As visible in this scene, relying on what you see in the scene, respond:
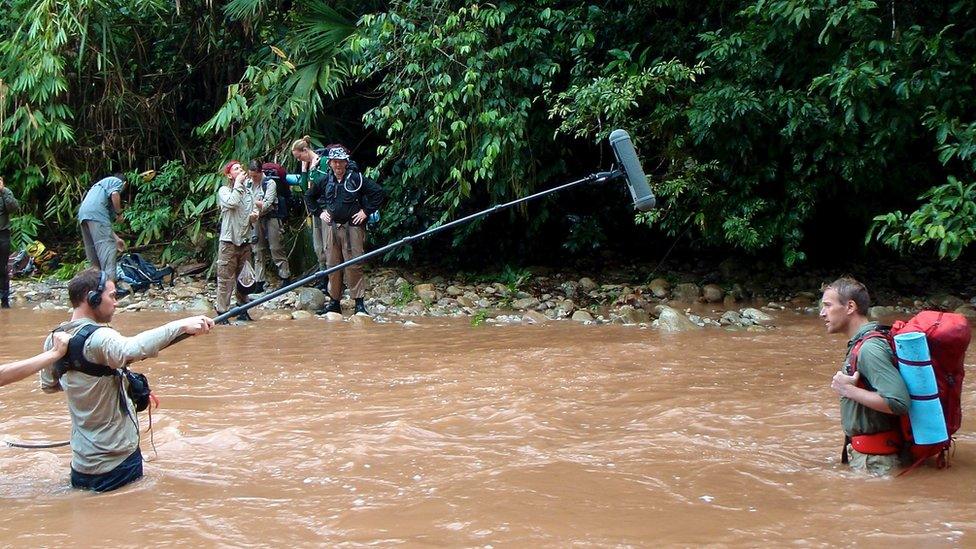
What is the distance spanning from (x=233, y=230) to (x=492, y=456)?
6.29 m

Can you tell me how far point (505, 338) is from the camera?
9.45 m

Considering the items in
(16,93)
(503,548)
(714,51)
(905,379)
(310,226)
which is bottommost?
(503,548)

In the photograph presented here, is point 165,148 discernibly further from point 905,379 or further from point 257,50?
point 905,379

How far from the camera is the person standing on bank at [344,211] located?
34.6 ft

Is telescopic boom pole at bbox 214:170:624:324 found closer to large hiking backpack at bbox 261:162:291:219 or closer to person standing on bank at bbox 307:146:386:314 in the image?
person standing on bank at bbox 307:146:386:314

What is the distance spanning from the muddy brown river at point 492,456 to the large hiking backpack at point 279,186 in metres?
3.07

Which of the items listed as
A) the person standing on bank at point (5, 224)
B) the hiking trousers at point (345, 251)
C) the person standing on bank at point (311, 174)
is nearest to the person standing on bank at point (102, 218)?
the person standing on bank at point (5, 224)

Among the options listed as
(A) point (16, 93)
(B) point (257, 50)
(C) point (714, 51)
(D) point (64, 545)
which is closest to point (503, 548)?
(D) point (64, 545)

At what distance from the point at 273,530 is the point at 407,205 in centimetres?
875

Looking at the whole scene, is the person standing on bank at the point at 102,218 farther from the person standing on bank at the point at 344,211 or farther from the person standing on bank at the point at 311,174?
the person standing on bank at the point at 344,211

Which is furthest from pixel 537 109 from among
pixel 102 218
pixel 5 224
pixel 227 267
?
pixel 5 224

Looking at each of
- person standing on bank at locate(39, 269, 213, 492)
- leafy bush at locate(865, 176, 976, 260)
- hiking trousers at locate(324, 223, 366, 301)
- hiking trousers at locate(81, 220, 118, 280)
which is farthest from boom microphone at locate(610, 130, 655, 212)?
hiking trousers at locate(81, 220, 118, 280)

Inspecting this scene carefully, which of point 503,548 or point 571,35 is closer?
point 503,548

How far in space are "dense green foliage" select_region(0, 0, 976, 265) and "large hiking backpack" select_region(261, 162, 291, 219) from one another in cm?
74
